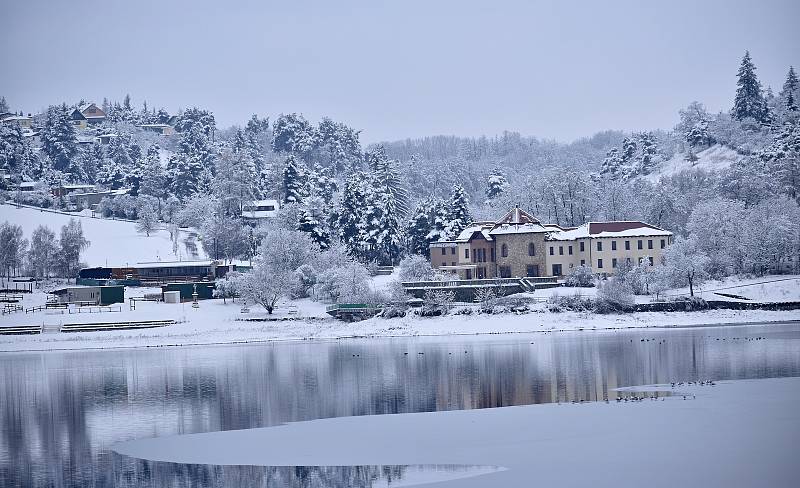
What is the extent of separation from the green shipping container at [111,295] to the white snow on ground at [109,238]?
19.8m

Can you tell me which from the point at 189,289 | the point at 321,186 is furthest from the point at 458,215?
the point at 321,186

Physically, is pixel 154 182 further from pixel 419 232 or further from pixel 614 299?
pixel 614 299

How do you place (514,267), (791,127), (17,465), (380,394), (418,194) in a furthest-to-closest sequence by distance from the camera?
(418,194) → (791,127) → (514,267) → (380,394) → (17,465)

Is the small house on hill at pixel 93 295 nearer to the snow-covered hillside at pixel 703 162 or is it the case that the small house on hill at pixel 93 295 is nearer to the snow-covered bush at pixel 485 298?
the snow-covered bush at pixel 485 298

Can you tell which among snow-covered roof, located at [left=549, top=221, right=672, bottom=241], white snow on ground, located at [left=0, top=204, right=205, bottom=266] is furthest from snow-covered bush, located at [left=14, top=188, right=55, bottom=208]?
snow-covered roof, located at [left=549, top=221, right=672, bottom=241]

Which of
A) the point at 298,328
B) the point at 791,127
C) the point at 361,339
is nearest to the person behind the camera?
the point at 361,339

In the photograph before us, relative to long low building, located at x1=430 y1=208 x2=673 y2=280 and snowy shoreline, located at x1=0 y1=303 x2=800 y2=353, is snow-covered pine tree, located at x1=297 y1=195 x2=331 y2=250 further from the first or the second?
snowy shoreline, located at x1=0 y1=303 x2=800 y2=353

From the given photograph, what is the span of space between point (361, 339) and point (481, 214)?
61.0 meters

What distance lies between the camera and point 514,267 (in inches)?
3278

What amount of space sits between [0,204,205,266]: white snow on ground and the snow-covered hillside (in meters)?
61.2

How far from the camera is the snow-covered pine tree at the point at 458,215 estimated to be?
95.5 metres

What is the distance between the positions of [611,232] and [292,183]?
4829 cm

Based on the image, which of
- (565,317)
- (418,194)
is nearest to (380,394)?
(565,317)

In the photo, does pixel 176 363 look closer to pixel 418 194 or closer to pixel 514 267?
pixel 514 267
